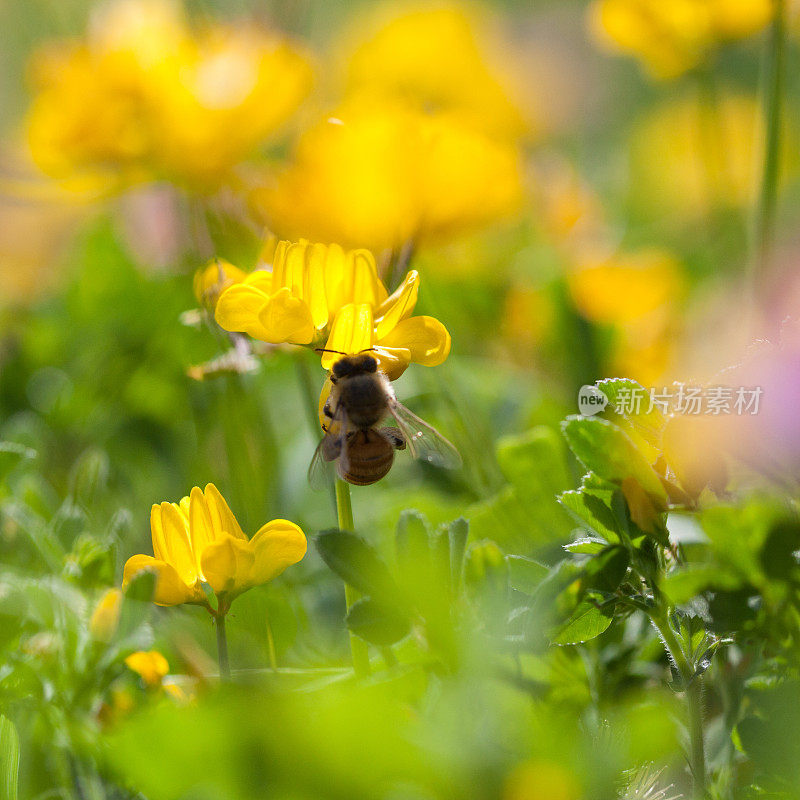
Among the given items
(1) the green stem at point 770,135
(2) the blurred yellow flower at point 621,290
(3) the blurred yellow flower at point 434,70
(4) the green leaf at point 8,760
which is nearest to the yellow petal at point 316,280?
(4) the green leaf at point 8,760

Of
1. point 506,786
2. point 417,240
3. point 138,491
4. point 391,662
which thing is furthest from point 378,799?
point 138,491

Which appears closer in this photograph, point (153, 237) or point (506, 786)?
point (506, 786)

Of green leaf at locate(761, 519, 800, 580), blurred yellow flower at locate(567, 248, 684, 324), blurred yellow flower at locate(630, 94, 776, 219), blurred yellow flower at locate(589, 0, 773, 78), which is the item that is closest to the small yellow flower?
green leaf at locate(761, 519, 800, 580)

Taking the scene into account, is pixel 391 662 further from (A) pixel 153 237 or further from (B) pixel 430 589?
(A) pixel 153 237

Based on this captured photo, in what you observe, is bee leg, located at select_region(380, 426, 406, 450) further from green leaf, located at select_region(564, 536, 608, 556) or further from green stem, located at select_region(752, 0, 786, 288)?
green stem, located at select_region(752, 0, 786, 288)

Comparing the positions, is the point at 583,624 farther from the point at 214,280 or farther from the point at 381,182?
the point at 381,182

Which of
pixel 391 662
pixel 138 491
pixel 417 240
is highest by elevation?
pixel 417 240
